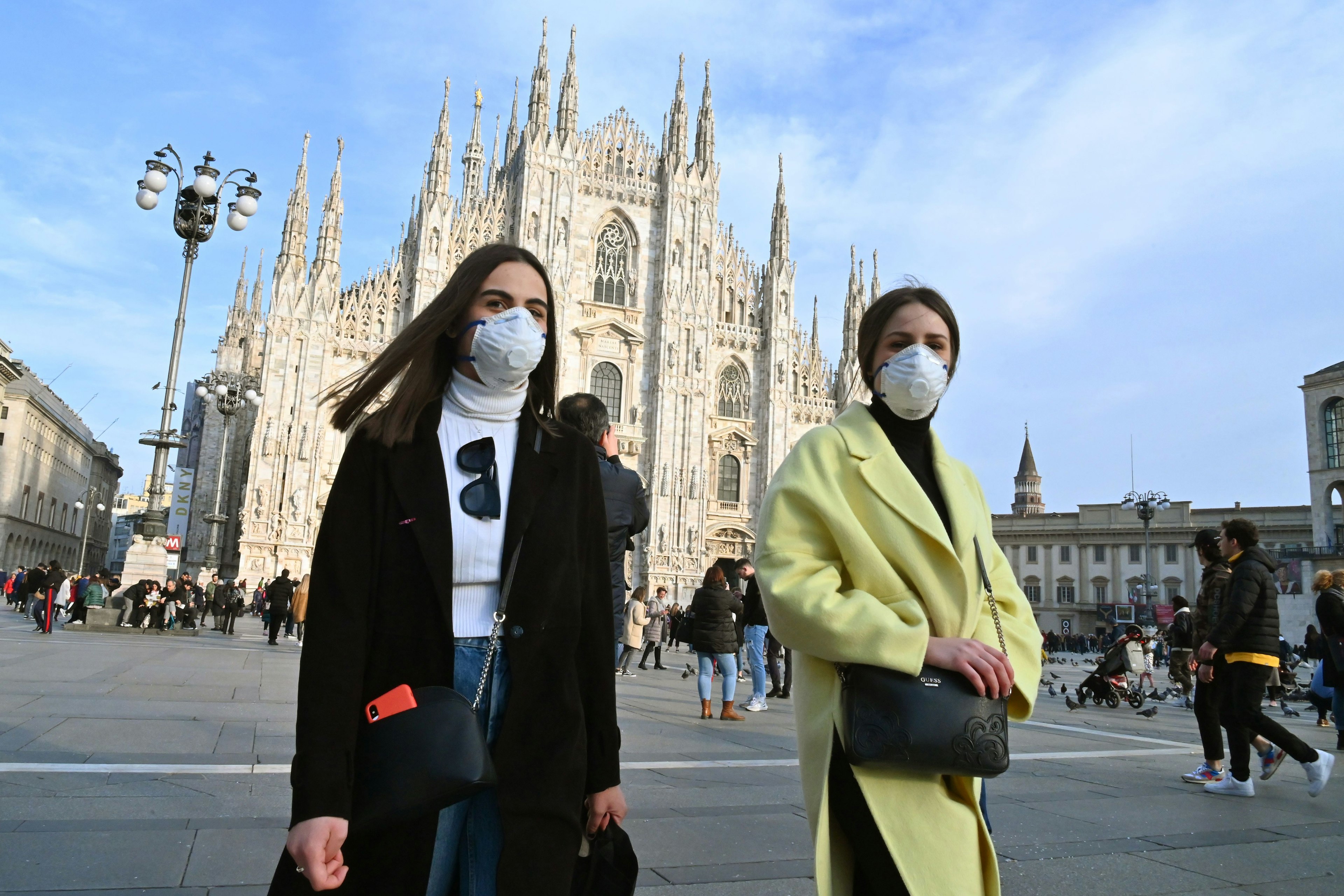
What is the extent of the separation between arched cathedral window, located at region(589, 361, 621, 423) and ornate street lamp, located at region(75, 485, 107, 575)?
17.5m

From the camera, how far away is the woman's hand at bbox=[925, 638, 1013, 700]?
1.85m

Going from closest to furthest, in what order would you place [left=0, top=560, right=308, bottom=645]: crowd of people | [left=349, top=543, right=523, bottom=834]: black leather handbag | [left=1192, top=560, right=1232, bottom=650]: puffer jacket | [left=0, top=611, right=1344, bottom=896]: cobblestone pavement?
[left=349, top=543, right=523, bottom=834]: black leather handbag
[left=0, top=611, right=1344, bottom=896]: cobblestone pavement
[left=1192, top=560, right=1232, bottom=650]: puffer jacket
[left=0, top=560, right=308, bottom=645]: crowd of people

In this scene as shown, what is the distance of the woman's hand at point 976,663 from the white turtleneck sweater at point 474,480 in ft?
2.83

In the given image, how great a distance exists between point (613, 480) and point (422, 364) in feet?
9.40

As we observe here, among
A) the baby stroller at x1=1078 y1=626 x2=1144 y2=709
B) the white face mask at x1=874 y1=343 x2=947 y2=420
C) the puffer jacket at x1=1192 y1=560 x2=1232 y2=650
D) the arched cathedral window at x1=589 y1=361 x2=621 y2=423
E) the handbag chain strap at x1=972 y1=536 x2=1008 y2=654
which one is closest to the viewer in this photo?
the handbag chain strap at x1=972 y1=536 x2=1008 y2=654

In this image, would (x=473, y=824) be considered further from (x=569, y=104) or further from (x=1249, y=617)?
(x=569, y=104)

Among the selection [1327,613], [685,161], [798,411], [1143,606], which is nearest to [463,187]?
[685,161]

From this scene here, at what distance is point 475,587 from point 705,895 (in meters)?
1.76

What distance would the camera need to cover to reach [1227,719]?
5.25 metres

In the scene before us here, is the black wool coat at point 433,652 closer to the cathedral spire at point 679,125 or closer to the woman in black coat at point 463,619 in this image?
the woman in black coat at point 463,619

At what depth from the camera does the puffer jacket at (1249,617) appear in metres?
5.23

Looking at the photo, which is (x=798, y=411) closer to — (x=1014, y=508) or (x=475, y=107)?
(x=475, y=107)

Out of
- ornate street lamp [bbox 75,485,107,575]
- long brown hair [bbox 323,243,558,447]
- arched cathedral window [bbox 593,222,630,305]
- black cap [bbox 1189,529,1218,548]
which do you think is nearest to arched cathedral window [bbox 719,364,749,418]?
arched cathedral window [bbox 593,222,630,305]

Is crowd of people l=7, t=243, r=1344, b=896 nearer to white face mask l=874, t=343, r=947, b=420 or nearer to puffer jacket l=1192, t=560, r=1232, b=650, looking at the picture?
white face mask l=874, t=343, r=947, b=420
